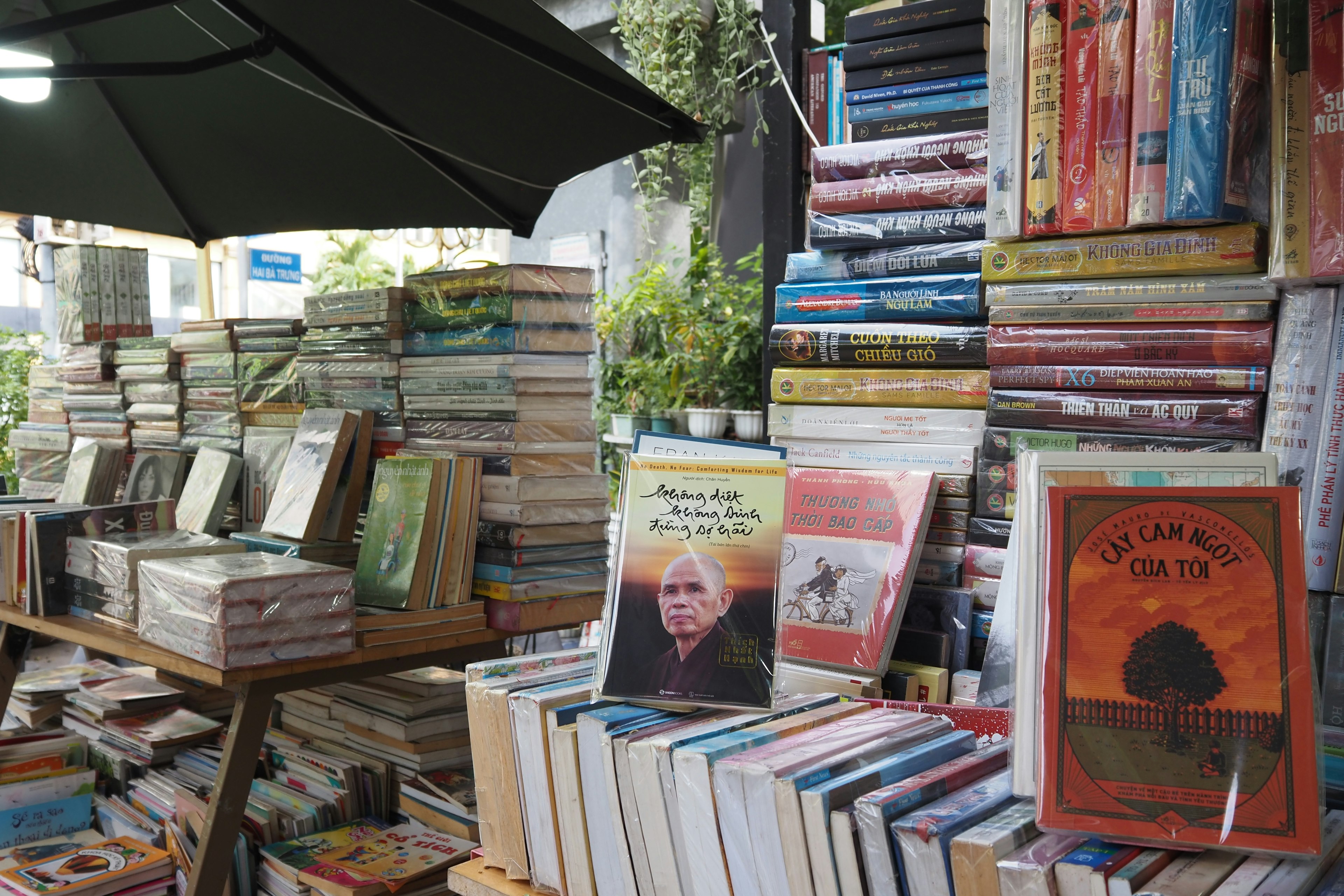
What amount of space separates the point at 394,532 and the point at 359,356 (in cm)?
49

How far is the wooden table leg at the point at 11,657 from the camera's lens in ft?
7.82

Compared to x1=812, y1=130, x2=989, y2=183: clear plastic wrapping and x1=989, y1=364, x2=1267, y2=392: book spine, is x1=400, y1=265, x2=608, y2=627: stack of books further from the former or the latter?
x1=989, y1=364, x2=1267, y2=392: book spine

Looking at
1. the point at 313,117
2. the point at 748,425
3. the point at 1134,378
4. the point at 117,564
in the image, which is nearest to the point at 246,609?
the point at 117,564

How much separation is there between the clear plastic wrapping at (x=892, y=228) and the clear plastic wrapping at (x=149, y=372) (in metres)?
1.92

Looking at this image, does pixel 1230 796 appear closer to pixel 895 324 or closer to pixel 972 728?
pixel 972 728

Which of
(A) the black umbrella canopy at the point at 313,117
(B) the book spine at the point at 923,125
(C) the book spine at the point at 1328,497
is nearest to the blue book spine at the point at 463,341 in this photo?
(A) the black umbrella canopy at the point at 313,117

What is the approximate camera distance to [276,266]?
25.2 ft

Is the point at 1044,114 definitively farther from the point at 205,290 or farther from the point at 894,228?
the point at 205,290

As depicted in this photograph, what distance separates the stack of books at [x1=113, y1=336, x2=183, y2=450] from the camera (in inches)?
106

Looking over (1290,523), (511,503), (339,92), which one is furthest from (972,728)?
(339,92)

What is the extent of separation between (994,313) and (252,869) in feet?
5.59

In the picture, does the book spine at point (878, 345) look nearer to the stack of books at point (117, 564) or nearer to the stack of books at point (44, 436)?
the stack of books at point (117, 564)

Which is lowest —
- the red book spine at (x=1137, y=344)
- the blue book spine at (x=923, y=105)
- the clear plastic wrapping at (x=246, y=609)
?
the clear plastic wrapping at (x=246, y=609)

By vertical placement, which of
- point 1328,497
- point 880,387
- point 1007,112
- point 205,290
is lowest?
point 1328,497
